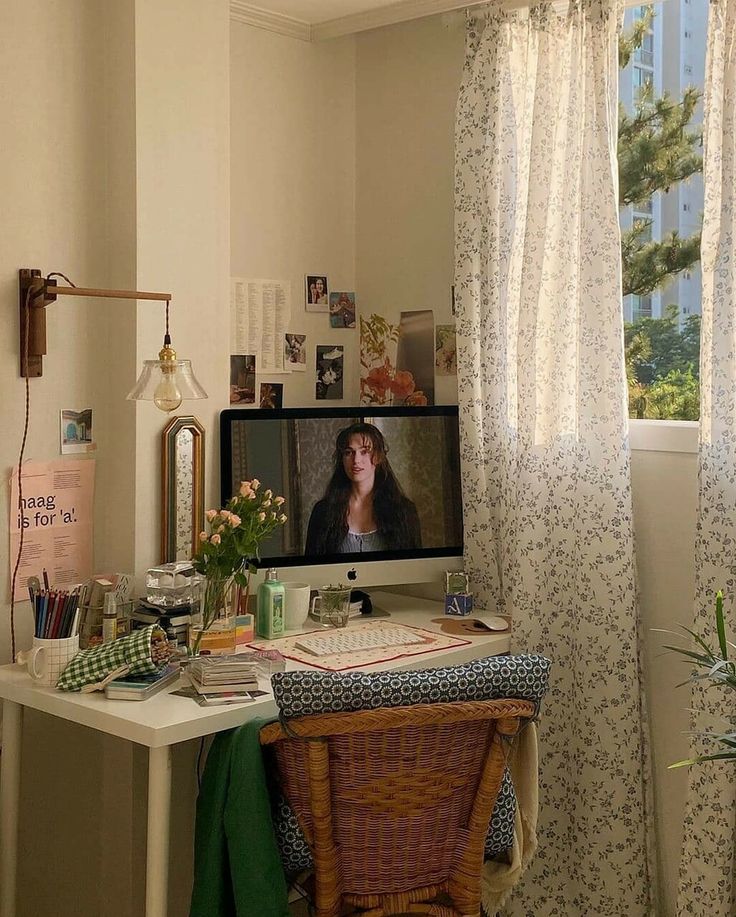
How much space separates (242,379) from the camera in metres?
2.96

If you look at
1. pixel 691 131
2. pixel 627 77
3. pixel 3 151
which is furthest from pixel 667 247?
pixel 3 151

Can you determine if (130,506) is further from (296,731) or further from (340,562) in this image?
(296,731)

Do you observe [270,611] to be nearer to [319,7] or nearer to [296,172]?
[296,172]

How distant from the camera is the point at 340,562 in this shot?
2.79 m

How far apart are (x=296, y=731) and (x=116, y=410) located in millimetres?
1027

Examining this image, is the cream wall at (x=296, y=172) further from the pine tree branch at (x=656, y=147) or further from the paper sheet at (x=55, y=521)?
the pine tree branch at (x=656, y=147)

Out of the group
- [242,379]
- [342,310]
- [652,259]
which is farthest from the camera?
[342,310]

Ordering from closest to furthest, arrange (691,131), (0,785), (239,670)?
(239,670)
(0,785)
(691,131)

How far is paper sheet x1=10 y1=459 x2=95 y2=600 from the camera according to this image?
2.43 m

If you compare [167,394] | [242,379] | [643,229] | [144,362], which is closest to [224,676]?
[167,394]

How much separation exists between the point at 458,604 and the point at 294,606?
1.42 ft

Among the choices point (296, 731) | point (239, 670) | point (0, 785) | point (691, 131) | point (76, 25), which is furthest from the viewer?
point (691, 131)

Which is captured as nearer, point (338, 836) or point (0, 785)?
point (338, 836)

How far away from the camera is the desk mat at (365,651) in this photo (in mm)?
2354
